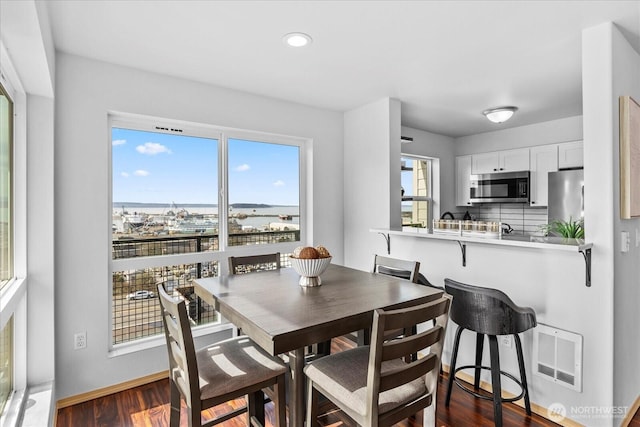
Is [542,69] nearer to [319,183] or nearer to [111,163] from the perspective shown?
[319,183]

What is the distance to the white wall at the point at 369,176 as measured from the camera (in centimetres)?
345

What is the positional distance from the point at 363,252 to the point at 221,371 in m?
2.29

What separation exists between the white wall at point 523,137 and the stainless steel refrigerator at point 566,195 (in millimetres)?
470

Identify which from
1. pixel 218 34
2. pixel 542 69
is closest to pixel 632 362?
pixel 542 69

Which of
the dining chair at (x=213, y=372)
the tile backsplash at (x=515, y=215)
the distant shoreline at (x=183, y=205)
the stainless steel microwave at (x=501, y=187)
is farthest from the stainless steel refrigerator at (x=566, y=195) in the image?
the dining chair at (x=213, y=372)

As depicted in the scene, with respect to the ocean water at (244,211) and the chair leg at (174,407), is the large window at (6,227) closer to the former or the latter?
the ocean water at (244,211)

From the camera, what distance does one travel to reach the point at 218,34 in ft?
7.11

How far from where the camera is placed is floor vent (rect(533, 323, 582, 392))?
2.12m

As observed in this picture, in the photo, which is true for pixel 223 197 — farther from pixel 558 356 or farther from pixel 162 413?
pixel 558 356

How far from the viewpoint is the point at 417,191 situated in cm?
496

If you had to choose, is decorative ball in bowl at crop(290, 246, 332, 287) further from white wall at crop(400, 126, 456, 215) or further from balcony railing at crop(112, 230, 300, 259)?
white wall at crop(400, 126, 456, 215)

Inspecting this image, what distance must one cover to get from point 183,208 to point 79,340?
3.98 feet

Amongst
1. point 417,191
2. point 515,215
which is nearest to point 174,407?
point 417,191

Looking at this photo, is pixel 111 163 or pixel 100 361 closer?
pixel 100 361
